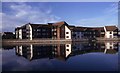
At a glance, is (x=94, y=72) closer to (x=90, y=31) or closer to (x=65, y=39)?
(x=65, y=39)

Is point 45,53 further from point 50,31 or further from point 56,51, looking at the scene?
point 50,31

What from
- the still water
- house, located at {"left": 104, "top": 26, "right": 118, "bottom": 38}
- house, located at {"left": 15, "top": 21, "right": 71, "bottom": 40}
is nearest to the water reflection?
the still water

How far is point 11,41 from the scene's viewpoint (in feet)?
169

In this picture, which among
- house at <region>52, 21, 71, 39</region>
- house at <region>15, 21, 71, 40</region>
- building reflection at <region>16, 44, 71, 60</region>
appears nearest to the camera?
building reflection at <region>16, 44, 71, 60</region>

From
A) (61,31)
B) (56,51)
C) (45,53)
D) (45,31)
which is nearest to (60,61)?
(45,53)

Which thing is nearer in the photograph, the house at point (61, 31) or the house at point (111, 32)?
the house at point (61, 31)

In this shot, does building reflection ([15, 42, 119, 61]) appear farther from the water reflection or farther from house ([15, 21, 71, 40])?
house ([15, 21, 71, 40])

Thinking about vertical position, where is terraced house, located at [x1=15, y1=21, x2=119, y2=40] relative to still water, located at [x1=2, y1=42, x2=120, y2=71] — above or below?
above

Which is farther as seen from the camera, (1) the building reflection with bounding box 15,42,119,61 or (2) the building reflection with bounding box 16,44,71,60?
(1) the building reflection with bounding box 15,42,119,61

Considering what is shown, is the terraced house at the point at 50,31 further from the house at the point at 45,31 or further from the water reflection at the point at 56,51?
the water reflection at the point at 56,51

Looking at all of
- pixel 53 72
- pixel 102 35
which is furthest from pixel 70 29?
pixel 53 72

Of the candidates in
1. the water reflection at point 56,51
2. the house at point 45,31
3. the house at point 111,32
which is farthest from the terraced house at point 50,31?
the water reflection at point 56,51

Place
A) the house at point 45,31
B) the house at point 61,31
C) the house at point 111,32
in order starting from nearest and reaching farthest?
the house at point 45,31 → the house at point 61,31 → the house at point 111,32

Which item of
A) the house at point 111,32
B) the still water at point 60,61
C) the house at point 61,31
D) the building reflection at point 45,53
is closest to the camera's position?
the still water at point 60,61
